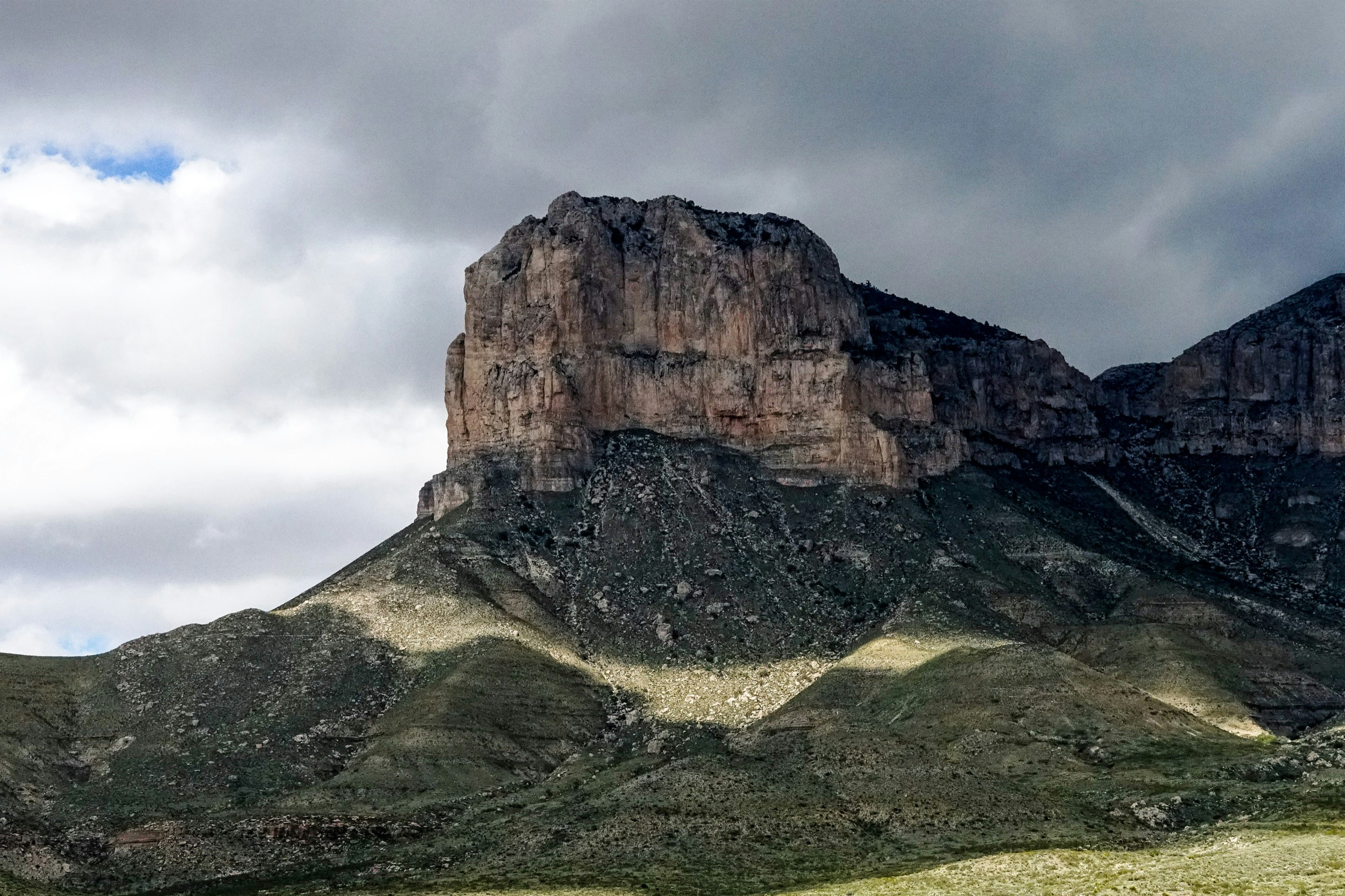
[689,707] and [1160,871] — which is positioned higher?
[689,707]

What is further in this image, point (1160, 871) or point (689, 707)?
point (689, 707)

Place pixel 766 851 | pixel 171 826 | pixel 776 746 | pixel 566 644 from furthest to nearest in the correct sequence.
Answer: pixel 566 644 → pixel 776 746 → pixel 171 826 → pixel 766 851

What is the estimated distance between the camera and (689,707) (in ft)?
498

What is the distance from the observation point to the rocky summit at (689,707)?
105000 mm

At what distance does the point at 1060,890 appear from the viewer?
84.1 metres

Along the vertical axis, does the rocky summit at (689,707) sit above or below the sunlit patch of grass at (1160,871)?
above

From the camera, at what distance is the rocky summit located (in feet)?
344

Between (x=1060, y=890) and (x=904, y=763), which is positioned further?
(x=904, y=763)

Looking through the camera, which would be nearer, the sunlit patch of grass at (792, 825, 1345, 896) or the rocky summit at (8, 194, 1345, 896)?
the sunlit patch of grass at (792, 825, 1345, 896)

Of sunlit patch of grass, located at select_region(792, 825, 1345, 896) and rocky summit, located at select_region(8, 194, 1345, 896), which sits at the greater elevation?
rocky summit, located at select_region(8, 194, 1345, 896)

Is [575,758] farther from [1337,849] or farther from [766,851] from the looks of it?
[1337,849]

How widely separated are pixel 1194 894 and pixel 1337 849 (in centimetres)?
1020

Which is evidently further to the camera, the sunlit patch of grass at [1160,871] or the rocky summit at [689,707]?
the rocky summit at [689,707]

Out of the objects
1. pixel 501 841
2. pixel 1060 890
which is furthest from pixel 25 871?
pixel 1060 890
